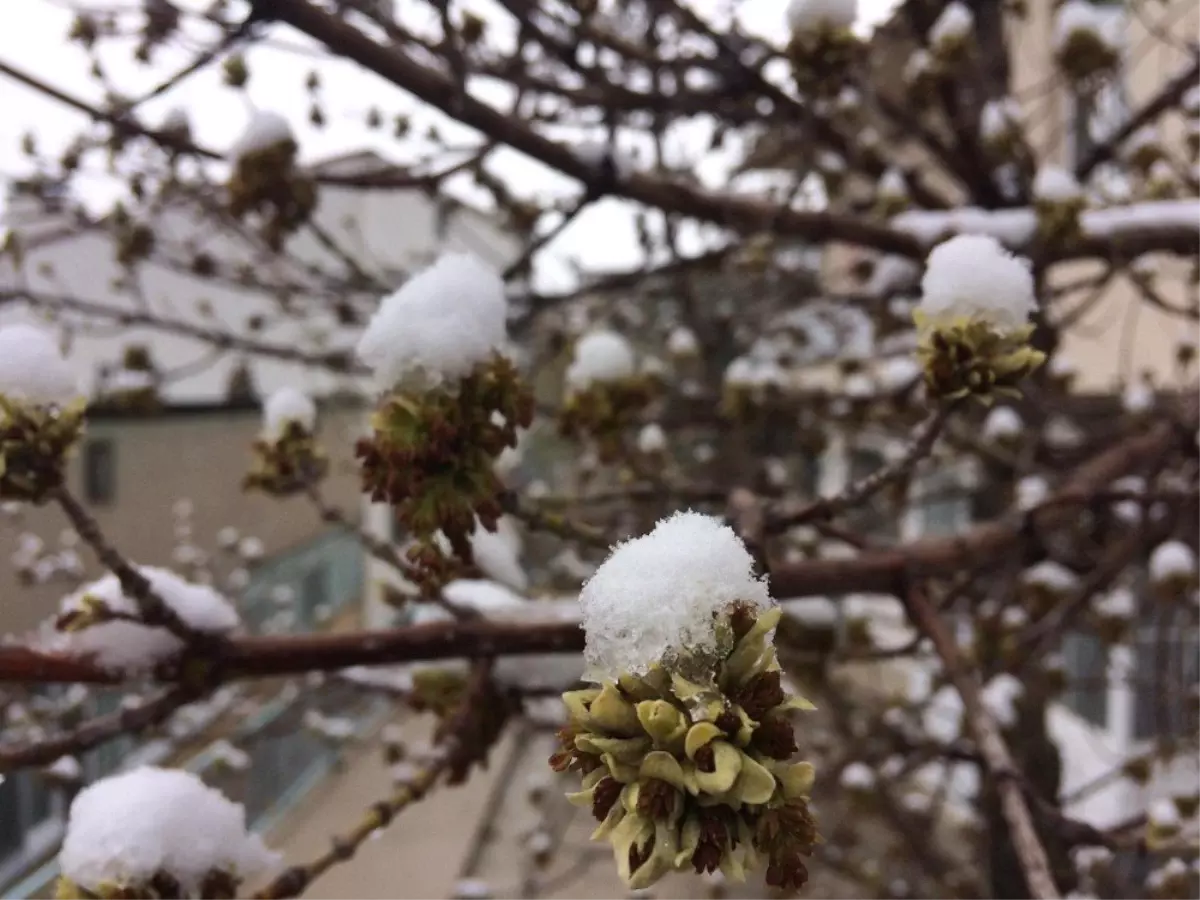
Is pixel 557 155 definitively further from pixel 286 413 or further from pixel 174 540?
pixel 174 540

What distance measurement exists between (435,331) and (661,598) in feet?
0.95

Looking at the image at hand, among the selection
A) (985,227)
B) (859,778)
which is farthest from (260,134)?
(859,778)

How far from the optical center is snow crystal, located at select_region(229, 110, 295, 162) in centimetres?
110

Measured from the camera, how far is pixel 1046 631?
1.34 m

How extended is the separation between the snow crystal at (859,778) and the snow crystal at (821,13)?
6.55 feet

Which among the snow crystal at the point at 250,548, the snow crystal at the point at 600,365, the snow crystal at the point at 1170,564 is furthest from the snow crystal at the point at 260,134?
the snow crystal at the point at 250,548

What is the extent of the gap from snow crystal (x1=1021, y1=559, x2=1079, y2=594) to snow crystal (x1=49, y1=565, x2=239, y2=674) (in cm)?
137

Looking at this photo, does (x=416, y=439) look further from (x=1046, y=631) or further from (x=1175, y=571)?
(x=1175, y=571)

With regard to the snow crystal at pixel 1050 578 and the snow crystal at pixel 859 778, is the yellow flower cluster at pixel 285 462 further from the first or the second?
the snow crystal at pixel 859 778

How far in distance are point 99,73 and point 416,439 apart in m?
1.41

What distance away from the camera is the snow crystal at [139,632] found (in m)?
0.67

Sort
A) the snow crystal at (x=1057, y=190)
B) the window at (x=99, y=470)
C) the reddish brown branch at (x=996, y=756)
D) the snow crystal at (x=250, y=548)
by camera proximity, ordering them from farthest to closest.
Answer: the snow crystal at (x=250, y=548), the window at (x=99, y=470), the snow crystal at (x=1057, y=190), the reddish brown branch at (x=996, y=756)

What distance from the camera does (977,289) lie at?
0.63m

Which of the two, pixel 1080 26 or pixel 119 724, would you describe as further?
pixel 1080 26
